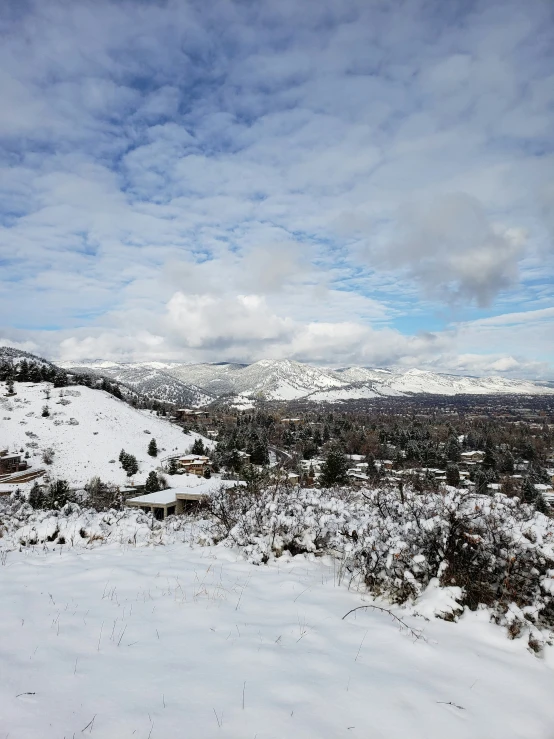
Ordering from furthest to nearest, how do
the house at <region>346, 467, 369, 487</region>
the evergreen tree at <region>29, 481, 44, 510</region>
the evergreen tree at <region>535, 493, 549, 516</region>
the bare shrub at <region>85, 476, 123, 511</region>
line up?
1. the evergreen tree at <region>29, 481, 44, 510</region>
2. the bare shrub at <region>85, 476, 123, 511</region>
3. the house at <region>346, 467, 369, 487</region>
4. the evergreen tree at <region>535, 493, 549, 516</region>

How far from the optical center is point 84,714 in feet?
7.63

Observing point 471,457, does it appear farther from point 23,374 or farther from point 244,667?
point 23,374

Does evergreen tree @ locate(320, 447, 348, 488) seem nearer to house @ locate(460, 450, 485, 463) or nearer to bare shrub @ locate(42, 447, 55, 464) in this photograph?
bare shrub @ locate(42, 447, 55, 464)

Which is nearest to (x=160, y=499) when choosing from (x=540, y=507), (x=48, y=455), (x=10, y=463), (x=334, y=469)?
(x=334, y=469)

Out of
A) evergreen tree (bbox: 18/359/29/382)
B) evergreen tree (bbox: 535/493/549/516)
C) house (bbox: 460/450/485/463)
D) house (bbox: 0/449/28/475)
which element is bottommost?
house (bbox: 460/450/485/463)

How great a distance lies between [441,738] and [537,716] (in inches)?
36.1

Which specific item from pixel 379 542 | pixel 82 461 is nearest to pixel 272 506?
pixel 379 542

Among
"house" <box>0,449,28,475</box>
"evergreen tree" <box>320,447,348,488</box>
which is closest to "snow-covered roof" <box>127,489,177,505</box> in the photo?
"evergreen tree" <box>320,447,348,488</box>

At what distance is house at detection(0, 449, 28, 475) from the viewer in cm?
4919

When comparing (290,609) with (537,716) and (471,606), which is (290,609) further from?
(537,716)

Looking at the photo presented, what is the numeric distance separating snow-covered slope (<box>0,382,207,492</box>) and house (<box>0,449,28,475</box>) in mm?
Result: 2122

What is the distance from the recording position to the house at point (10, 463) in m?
49.2

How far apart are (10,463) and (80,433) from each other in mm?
14606

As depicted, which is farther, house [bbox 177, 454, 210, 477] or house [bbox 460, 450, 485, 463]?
house [bbox 460, 450, 485, 463]
